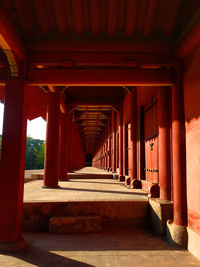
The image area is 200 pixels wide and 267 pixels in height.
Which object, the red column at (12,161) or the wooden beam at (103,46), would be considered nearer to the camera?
the red column at (12,161)

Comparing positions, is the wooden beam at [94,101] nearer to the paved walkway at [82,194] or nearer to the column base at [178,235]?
the paved walkway at [82,194]

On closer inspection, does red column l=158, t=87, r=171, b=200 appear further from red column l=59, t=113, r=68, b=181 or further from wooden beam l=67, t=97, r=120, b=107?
wooden beam l=67, t=97, r=120, b=107

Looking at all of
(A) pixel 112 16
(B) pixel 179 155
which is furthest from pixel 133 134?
(A) pixel 112 16

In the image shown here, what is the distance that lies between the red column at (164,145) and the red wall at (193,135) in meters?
1.08

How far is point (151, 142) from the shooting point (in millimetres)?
6848

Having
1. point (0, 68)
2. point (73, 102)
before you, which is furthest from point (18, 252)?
point (73, 102)

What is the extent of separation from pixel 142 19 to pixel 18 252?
14.1 ft

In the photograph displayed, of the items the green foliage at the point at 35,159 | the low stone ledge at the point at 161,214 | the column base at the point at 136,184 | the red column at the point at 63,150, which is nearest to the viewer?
the low stone ledge at the point at 161,214

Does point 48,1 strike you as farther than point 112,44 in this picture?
No

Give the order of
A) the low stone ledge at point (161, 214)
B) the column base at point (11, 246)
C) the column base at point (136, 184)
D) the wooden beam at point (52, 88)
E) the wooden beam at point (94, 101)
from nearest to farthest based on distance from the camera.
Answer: the column base at point (11, 246), the low stone ledge at point (161, 214), the column base at point (136, 184), the wooden beam at point (52, 88), the wooden beam at point (94, 101)

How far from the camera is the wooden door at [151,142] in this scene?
6.46 meters

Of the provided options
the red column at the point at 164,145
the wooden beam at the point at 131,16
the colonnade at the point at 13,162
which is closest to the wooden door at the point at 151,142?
the red column at the point at 164,145

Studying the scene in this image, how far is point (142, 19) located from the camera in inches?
152

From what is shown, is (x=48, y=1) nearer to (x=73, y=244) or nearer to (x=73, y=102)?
(x=73, y=244)
